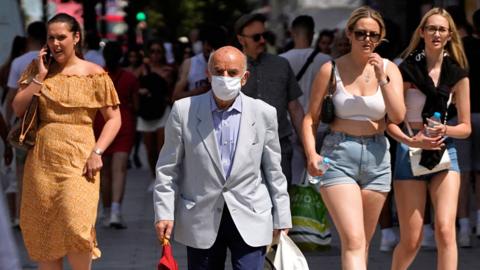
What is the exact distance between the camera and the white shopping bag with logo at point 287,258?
645 cm

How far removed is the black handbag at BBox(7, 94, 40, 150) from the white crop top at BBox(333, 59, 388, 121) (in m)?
1.69

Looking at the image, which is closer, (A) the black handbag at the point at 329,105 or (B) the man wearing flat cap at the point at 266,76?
(A) the black handbag at the point at 329,105

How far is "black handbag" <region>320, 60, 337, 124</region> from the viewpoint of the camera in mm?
7328

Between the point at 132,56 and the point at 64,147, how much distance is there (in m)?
10.6

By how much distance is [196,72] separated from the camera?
38.2 feet

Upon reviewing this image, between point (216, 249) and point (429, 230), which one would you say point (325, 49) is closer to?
point (429, 230)

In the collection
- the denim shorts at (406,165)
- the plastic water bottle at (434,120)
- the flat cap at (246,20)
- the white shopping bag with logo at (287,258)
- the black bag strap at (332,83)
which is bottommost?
the white shopping bag with logo at (287,258)

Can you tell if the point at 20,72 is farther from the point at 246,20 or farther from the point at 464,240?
the point at 464,240

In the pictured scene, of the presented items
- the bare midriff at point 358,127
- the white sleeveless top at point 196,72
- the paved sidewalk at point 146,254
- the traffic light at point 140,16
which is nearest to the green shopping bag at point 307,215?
the paved sidewalk at point 146,254

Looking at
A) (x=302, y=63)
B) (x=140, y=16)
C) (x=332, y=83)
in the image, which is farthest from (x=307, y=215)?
(x=140, y=16)

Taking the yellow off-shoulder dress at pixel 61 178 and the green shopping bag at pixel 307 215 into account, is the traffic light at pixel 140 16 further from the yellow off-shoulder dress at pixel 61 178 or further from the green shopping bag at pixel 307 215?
the yellow off-shoulder dress at pixel 61 178

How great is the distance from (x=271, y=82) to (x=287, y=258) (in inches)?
116

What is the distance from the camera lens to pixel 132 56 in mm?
18062

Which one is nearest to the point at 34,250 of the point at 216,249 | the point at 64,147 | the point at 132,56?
the point at 64,147
